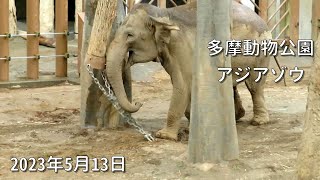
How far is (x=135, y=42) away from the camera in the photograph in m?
6.60

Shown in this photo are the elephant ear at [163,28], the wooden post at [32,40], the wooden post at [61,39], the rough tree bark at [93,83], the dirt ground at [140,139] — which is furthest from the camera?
the wooden post at [61,39]

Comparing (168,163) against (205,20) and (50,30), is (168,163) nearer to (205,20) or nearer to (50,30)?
(205,20)

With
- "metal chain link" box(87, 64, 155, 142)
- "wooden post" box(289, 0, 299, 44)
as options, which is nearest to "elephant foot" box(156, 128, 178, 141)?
"metal chain link" box(87, 64, 155, 142)

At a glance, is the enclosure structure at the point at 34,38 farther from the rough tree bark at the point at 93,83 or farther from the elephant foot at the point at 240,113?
the elephant foot at the point at 240,113

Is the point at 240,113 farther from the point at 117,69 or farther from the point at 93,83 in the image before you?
the point at 117,69

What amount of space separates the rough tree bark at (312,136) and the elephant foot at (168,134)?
2.17m

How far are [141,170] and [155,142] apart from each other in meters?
0.75

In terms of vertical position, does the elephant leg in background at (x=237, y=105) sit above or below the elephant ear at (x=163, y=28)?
below

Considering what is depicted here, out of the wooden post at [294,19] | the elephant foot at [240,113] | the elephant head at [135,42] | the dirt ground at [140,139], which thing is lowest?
the dirt ground at [140,139]

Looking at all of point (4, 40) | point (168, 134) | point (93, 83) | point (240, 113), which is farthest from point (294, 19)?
point (168, 134)

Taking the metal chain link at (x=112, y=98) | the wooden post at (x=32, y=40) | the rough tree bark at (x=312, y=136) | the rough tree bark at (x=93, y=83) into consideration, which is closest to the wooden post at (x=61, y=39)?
the wooden post at (x=32, y=40)

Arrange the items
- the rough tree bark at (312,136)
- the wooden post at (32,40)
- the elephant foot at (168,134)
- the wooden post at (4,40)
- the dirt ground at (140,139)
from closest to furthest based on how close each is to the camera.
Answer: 1. the rough tree bark at (312,136)
2. the dirt ground at (140,139)
3. the elephant foot at (168,134)
4. the wooden post at (4,40)
5. the wooden post at (32,40)

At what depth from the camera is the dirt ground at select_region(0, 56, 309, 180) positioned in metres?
5.75

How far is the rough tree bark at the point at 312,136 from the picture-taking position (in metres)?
4.43
